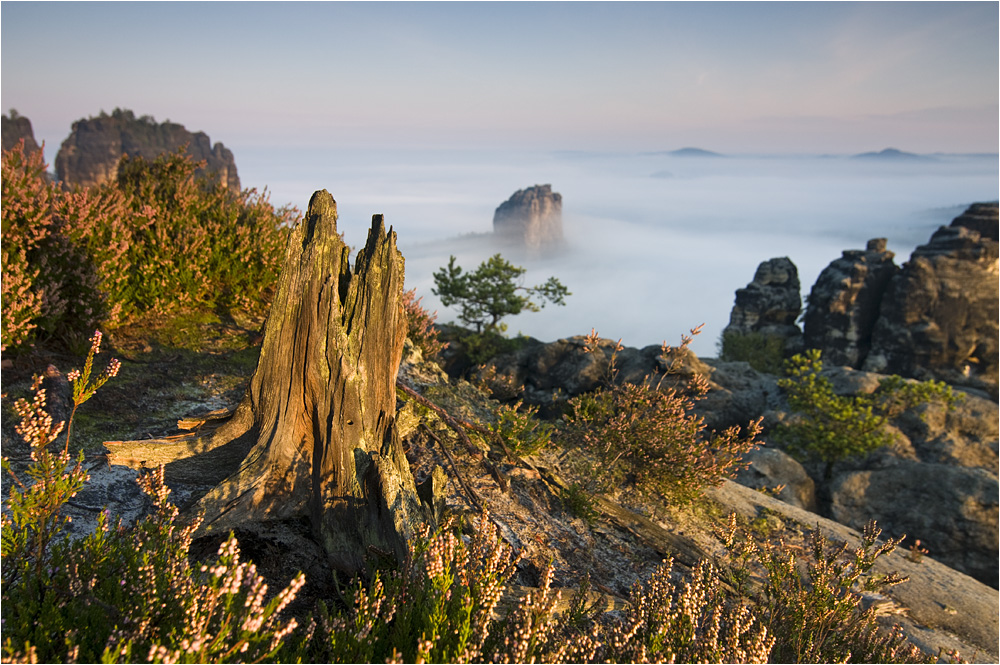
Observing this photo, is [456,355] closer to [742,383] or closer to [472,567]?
[742,383]

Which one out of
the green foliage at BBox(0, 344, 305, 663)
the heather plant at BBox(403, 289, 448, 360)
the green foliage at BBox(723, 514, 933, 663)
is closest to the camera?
the green foliage at BBox(0, 344, 305, 663)

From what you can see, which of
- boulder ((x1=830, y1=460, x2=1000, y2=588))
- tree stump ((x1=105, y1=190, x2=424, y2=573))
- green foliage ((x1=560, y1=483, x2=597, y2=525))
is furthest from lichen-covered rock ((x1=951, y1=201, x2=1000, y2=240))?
tree stump ((x1=105, y1=190, x2=424, y2=573))

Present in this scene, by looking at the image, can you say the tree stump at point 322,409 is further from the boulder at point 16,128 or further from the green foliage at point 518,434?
the boulder at point 16,128

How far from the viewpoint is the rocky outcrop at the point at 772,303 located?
48.9 metres

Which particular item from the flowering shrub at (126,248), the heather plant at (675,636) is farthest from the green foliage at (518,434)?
the flowering shrub at (126,248)

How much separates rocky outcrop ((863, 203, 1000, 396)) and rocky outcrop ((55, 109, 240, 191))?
5109 inches

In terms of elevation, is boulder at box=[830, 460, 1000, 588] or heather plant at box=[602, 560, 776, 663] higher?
heather plant at box=[602, 560, 776, 663]

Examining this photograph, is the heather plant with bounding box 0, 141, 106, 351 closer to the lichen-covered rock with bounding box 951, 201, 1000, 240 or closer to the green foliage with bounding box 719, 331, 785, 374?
the green foliage with bounding box 719, 331, 785, 374

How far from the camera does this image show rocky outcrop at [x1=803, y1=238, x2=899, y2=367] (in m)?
44.5

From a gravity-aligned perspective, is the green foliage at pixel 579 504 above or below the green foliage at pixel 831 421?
above

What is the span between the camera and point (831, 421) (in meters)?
17.4

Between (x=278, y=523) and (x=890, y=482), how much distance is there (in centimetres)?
1554

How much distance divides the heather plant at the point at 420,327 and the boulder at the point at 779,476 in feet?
27.0

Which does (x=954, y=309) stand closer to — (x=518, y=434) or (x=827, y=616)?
(x=518, y=434)
